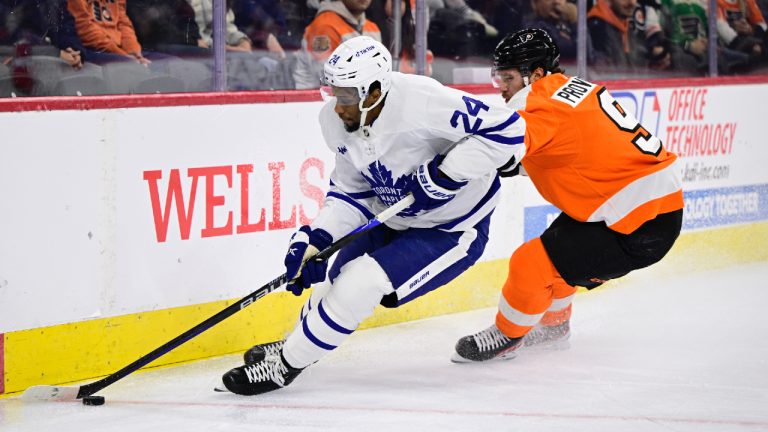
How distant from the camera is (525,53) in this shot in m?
3.57

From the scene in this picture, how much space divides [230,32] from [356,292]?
1206mm

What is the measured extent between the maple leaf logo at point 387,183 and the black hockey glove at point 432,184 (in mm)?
28

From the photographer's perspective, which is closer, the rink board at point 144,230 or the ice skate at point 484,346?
the rink board at point 144,230

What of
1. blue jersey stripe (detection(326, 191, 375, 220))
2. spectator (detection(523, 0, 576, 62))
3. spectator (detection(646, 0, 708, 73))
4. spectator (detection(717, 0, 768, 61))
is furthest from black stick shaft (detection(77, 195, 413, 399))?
spectator (detection(717, 0, 768, 61))

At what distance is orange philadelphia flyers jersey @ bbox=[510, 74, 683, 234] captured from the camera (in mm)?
3459

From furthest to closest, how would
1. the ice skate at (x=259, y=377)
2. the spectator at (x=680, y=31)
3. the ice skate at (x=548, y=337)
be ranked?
the spectator at (x=680, y=31), the ice skate at (x=548, y=337), the ice skate at (x=259, y=377)

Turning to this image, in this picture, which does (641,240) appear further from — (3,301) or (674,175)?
(3,301)

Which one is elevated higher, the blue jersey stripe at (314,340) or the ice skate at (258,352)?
the blue jersey stripe at (314,340)

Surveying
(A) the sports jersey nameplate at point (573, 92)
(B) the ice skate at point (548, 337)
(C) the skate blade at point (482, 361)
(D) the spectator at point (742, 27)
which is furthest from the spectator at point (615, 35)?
(C) the skate blade at point (482, 361)

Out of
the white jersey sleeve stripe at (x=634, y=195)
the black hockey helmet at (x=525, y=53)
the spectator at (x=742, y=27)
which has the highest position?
the black hockey helmet at (x=525, y=53)

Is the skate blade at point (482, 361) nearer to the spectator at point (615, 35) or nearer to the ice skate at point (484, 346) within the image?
the ice skate at point (484, 346)

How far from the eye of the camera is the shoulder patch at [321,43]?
14.0 feet

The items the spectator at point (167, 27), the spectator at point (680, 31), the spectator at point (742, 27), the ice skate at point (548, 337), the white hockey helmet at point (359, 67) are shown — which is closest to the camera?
the white hockey helmet at point (359, 67)

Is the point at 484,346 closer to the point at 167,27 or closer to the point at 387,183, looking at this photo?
the point at 387,183
